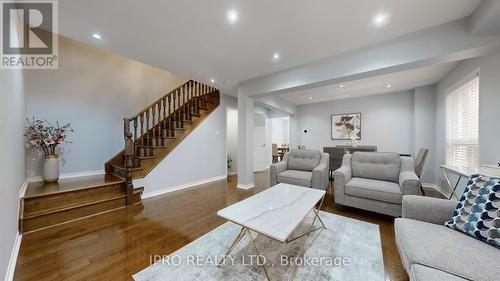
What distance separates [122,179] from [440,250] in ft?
13.3

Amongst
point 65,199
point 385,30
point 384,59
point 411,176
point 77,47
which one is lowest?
point 65,199

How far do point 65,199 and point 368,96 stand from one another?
286 inches

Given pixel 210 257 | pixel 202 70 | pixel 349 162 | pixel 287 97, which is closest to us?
pixel 210 257

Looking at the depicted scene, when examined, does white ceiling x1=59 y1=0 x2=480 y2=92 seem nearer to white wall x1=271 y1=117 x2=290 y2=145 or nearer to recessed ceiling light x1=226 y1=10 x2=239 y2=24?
recessed ceiling light x1=226 y1=10 x2=239 y2=24

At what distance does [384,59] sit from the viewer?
247cm

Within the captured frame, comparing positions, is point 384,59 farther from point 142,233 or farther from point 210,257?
point 142,233

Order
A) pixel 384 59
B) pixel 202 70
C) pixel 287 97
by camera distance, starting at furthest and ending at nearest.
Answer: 1. pixel 287 97
2. pixel 202 70
3. pixel 384 59

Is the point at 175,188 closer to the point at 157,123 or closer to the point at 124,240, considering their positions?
the point at 157,123

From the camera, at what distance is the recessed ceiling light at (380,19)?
6.37 feet

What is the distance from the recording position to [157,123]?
14.0 feet

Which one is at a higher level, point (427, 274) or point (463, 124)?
point (463, 124)

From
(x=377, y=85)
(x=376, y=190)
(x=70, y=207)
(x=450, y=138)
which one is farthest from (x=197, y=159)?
(x=450, y=138)

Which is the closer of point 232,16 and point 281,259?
point 281,259

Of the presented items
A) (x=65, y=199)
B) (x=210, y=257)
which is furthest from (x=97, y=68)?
(x=210, y=257)
